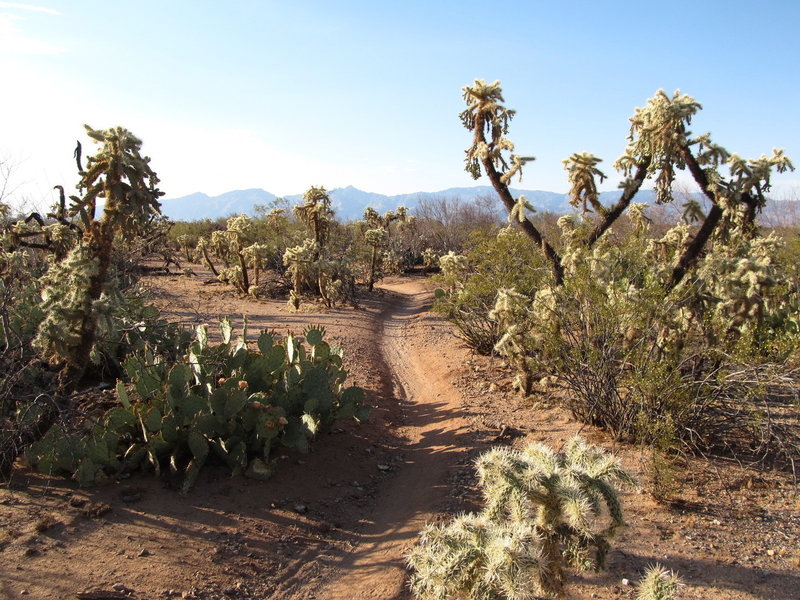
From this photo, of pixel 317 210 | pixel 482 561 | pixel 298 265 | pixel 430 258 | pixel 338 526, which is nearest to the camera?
Result: pixel 482 561

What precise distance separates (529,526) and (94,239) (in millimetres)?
3991

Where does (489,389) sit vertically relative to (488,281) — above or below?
below

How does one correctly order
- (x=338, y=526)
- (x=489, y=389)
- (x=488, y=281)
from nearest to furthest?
(x=338, y=526), (x=489, y=389), (x=488, y=281)

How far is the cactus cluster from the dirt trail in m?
1.08

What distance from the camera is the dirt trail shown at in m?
3.92

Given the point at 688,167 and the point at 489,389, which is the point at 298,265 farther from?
the point at 688,167

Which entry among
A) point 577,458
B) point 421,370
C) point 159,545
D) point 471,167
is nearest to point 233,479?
point 159,545

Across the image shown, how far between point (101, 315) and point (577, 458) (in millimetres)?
3784

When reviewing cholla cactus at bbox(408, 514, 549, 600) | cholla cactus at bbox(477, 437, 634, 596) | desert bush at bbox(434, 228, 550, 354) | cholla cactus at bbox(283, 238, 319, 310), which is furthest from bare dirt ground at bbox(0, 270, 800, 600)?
cholla cactus at bbox(283, 238, 319, 310)

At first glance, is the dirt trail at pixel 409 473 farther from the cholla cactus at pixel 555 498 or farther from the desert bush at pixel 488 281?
the cholla cactus at pixel 555 498

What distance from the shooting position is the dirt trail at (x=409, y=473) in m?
3.92

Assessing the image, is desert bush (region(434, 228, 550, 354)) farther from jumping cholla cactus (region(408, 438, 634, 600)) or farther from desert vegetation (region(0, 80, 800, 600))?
jumping cholla cactus (region(408, 438, 634, 600))

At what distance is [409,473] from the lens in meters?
5.65

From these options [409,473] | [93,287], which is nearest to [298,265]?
[409,473]
